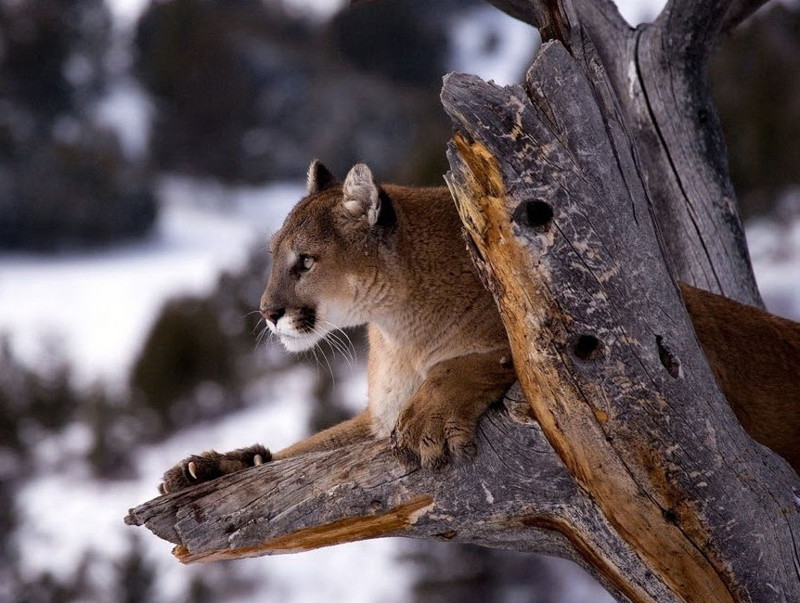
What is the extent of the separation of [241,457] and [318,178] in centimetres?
156

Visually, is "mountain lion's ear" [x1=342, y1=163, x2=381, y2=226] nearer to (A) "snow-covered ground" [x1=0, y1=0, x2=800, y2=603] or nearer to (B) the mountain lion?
(B) the mountain lion

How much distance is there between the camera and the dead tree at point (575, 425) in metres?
3.34

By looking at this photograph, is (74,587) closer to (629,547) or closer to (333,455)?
(333,455)

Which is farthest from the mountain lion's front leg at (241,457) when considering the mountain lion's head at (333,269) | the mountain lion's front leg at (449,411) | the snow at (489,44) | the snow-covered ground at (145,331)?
Result: the snow at (489,44)

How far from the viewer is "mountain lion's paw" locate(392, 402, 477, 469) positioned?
153 inches

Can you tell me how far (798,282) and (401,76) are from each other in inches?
865

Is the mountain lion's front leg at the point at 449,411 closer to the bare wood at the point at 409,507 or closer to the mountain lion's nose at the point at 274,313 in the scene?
the bare wood at the point at 409,507

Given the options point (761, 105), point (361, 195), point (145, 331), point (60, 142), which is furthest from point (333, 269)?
point (60, 142)

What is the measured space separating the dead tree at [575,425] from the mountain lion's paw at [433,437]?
0.19ft

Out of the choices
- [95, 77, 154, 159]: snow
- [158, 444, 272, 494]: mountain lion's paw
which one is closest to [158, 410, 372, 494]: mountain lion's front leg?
[158, 444, 272, 494]: mountain lion's paw

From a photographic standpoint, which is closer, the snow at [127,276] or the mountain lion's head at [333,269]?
the mountain lion's head at [333,269]

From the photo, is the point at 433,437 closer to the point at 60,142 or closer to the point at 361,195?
the point at 361,195

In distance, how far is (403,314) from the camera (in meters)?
4.83

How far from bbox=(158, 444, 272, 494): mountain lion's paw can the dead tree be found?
34 cm
